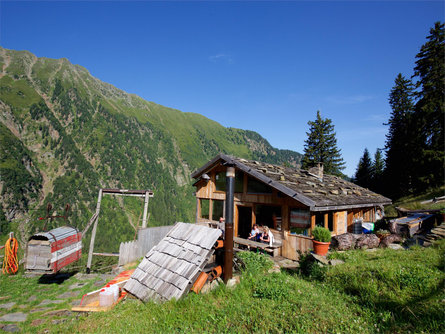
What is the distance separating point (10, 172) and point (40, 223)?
21978 mm

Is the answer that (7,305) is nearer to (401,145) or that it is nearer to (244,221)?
(244,221)

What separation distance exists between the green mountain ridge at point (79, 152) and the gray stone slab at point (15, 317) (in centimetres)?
6582

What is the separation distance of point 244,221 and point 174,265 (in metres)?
8.44

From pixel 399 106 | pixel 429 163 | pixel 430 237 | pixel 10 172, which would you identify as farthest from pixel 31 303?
pixel 10 172

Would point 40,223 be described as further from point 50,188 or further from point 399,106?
point 399,106

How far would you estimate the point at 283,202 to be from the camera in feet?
36.3

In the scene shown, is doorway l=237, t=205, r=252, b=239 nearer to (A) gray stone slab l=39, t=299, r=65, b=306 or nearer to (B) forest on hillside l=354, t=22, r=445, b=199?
(A) gray stone slab l=39, t=299, r=65, b=306

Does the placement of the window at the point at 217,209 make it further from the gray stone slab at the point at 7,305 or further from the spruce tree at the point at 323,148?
the spruce tree at the point at 323,148

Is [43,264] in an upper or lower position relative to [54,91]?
lower

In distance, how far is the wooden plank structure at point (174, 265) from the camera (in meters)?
6.17

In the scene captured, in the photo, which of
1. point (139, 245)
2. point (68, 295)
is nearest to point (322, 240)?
point (139, 245)

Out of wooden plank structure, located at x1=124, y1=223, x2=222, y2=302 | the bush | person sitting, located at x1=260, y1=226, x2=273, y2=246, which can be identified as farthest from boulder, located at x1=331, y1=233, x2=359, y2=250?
wooden plank structure, located at x1=124, y1=223, x2=222, y2=302

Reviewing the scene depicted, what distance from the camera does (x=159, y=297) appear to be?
241 inches

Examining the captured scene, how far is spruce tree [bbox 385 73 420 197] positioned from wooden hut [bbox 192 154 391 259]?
15.2 metres
